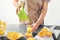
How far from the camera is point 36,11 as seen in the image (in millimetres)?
700

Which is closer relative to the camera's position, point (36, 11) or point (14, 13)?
point (36, 11)

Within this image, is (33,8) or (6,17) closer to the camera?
(33,8)

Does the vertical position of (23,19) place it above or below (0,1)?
below

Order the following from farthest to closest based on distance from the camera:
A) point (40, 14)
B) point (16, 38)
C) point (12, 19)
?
point (12, 19) < point (40, 14) < point (16, 38)

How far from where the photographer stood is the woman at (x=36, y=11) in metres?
0.69

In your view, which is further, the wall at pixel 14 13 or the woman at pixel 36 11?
the wall at pixel 14 13

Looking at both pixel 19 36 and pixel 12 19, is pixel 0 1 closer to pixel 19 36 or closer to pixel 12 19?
pixel 12 19

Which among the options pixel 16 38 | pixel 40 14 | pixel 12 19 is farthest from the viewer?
pixel 12 19

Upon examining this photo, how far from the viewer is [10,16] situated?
82 cm

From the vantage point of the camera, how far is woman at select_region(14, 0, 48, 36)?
0.69m

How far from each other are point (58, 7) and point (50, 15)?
0.08m

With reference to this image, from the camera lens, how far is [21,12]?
28.4 inches

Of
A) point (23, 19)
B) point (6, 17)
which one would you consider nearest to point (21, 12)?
point (23, 19)

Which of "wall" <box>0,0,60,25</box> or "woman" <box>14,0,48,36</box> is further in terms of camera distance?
"wall" <box>0,0,60,25</box>
